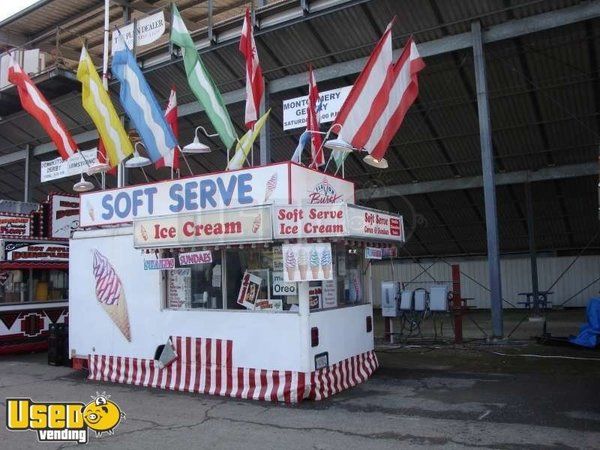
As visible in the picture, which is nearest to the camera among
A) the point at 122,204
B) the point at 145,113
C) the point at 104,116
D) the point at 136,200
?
the point at 136,200

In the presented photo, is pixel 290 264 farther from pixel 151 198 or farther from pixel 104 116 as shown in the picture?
pixel 104 116

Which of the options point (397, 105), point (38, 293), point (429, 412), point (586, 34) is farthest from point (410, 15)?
point (38, 293)

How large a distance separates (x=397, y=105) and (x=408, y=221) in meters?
12.8

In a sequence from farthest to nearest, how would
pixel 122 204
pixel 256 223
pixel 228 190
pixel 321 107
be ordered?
pixel 321 107
pixel 122 204
pixel 228 190
pixel 256 223

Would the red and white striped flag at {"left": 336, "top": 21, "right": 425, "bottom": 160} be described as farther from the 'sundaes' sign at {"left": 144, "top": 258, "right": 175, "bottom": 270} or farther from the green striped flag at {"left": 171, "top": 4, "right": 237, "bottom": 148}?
the 'sundaes' sign at {"left": 144, "top": 258, "right": 175, "bottom": 270}

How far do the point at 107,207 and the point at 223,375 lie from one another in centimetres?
415

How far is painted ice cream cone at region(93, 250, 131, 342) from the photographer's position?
33.7 feet

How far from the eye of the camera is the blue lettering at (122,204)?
10.4 meters

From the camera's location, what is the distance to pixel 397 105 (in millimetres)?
10008

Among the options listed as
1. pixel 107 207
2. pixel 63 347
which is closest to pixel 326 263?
pixel 107 207

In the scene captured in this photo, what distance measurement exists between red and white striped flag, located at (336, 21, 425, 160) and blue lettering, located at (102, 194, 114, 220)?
468cm

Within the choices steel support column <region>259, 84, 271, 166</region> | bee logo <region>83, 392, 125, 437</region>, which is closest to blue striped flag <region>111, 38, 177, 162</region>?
bee logo <region>83, 392, 125, 437</region>

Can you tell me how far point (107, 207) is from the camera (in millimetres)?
10750

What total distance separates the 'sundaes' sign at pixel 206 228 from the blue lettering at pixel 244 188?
44 centimetres
